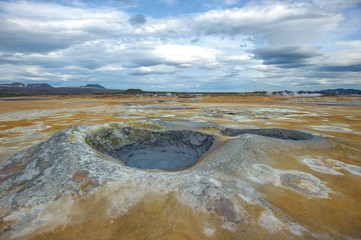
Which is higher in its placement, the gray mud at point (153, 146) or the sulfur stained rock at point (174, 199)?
the sulfur stained rock at point (174, 199)

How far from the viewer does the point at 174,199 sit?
308cm

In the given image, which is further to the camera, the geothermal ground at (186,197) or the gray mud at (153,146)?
the gray mud at (153,146)

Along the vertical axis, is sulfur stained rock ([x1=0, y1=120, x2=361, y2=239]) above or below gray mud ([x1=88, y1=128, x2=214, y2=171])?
above

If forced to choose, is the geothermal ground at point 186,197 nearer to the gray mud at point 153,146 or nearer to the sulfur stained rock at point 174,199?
the sulfur stained rock at point 174,199

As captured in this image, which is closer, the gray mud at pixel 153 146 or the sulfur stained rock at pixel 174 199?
the sulfur stained rock at pixel 174 199

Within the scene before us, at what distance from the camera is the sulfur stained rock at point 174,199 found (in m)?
2.53

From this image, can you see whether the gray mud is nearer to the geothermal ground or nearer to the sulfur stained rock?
the geothermal ground

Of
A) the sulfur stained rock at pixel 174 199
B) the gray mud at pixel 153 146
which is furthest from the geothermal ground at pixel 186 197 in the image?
the gray mud at pixel 153 146

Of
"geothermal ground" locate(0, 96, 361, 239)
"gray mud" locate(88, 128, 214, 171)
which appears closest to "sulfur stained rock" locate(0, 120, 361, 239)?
"geothermal ground" locate(0, 96, 361, 239)

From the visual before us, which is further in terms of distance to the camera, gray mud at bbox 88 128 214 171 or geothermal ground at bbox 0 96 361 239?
gray mud at bbox 88 128 214 171

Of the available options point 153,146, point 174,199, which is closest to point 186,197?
point 174,199

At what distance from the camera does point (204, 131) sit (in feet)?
26.5

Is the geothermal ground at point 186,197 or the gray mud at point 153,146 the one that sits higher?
the geothermal ground at point 186,197

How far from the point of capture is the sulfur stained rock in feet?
8.31
